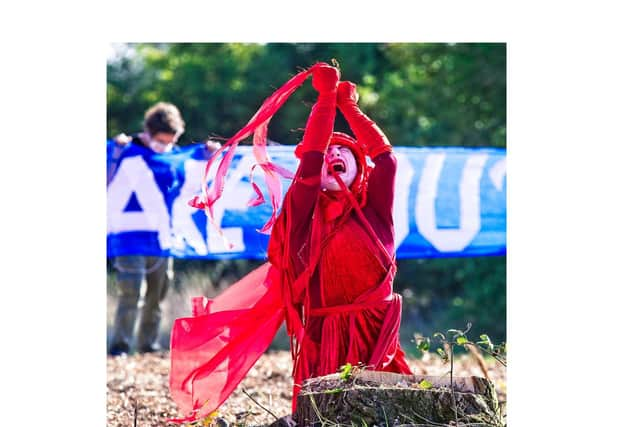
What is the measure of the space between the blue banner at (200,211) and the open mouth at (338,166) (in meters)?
2.39

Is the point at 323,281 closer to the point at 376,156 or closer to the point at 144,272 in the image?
the point at 376,156

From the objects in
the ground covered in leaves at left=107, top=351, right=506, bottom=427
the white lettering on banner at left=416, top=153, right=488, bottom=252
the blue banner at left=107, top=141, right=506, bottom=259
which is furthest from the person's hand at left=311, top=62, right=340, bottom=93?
the white lettering on banner at left=416, top=153, right=488, bottom=252

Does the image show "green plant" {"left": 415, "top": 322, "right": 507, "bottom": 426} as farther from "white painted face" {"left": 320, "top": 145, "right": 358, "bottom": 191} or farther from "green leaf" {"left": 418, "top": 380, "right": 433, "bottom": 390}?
"white painted face" {"left": 320, "top": 145, "right": 358, "bottom": 191}

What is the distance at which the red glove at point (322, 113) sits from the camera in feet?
14.8

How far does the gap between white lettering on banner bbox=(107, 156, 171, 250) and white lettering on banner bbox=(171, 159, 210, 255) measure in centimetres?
8

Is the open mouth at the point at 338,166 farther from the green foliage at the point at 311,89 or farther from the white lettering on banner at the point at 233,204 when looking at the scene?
the green foliage at the point at 311,89

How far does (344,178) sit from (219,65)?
11419 millimetres

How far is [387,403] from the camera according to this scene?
386cm

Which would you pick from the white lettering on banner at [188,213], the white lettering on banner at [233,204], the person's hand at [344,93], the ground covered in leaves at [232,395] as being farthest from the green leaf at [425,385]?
the white lettering on banner at [188,213]

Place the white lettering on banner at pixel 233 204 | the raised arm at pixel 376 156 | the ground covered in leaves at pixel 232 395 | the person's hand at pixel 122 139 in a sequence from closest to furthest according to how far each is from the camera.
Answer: the raised arm at pixel 376 156
the ground covered in leaves at pixel 232 395
the white lettering on banner at pixel 233 204
the person's hand at pixel 122 139

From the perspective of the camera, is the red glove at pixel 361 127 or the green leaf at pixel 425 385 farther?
the red glove at pixel 361 127

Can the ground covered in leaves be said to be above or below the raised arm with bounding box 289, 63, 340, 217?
below

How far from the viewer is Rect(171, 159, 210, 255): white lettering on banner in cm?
731

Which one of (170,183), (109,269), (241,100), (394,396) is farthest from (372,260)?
(241,100)
